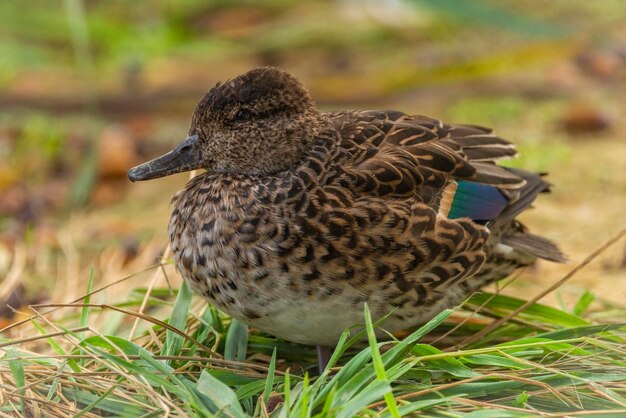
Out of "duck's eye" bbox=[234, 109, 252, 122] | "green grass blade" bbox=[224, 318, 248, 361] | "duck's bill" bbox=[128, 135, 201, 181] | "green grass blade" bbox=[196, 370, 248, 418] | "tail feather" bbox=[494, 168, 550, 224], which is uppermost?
"duck's eye" bbox=[234, 109, 252, 122]

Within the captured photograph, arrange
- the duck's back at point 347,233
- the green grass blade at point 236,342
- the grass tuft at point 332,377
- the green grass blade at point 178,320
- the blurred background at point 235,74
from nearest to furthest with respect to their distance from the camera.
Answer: the grass tuft at point 332,377 → the duck's back at point 347,233 → the green grass blade at point 178,320 → the green grass blade at point 236,342 → the blurred background at point 235,74

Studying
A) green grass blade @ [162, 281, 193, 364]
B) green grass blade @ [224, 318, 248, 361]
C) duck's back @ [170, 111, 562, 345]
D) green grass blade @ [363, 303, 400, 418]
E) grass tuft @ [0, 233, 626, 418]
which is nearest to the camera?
green grass blade @ [363, 303, 400, 418]

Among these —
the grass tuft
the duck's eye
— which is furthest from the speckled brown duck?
the grass tuft

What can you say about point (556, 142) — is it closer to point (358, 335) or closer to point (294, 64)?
point (294, 64)

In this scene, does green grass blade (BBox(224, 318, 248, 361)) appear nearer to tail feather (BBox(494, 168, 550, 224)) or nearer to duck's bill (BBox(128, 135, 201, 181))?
duck's bill (BBox(128, 135, 201, 181))

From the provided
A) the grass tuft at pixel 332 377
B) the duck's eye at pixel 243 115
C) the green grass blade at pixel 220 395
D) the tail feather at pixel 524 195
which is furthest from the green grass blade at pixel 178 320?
the tail feather at pixel 524 195

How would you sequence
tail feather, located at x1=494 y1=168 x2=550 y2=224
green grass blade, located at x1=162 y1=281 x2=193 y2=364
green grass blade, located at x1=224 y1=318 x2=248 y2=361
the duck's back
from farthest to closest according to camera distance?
tail feather, located at x1=494 y1=168 x2=550 y2=224
green grass blade, located at x1=224 y1=318 x2=248 y2=361
green grass blade, located at x1=162 y1=281 x2=193 y2=364
the duck's back

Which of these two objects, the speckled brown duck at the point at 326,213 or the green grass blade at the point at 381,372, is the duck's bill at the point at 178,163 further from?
the green grass blade at the point at 381,372
